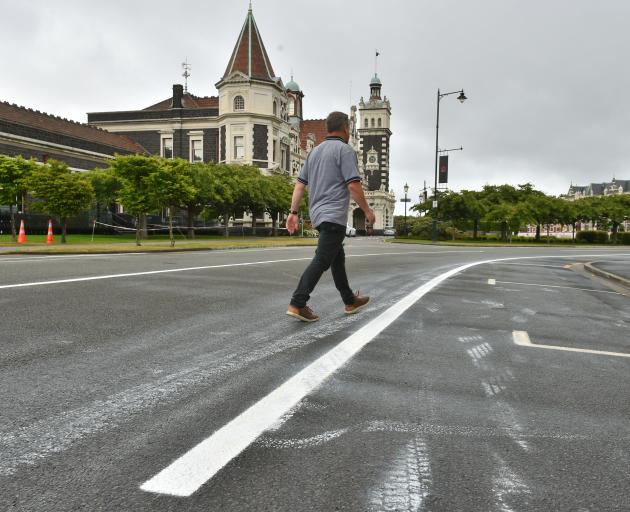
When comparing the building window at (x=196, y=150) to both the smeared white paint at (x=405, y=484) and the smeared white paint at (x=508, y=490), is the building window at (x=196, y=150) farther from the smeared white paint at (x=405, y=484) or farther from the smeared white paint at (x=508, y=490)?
the smeared white paint at (x=508, y=490)

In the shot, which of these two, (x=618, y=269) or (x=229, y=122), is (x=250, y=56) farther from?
(x=618, y=269)

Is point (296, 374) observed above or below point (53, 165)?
below

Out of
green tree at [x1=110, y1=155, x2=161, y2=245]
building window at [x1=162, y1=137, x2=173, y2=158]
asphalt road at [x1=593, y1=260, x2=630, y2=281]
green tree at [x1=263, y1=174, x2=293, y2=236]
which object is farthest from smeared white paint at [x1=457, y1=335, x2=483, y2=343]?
building window at [x1=162, y1=137, x2=173, y2=158]

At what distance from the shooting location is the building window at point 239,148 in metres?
55.5

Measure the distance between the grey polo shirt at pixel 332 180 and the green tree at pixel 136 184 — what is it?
19983mm

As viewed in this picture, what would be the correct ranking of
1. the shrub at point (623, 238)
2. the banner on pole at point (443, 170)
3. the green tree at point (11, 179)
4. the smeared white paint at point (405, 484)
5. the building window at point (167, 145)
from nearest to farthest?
the smeared white paint at point (405, 484)
the green tree at point (11, 179)
the banner on pole at point (443, 170)
the building window at point (167, 145)
the shrub at point (623, 238)

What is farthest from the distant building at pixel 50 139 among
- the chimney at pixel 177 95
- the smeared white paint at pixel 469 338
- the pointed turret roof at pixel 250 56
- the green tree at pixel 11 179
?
the smeared white paint at pixel 469 338

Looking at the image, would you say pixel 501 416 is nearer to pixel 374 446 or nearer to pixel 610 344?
pixel 374 446

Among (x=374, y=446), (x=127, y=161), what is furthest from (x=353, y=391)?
(x=127, y=161)

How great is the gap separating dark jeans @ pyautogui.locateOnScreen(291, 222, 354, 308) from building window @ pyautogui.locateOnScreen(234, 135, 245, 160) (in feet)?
169

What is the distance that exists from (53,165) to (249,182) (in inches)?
691

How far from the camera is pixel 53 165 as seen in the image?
25.4 m

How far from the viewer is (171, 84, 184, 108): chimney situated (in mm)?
58875

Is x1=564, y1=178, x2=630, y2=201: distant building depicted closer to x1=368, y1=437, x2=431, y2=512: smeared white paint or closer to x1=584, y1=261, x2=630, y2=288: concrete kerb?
x1=584, y1=261, x2=630, y2=288: concrete kerb
